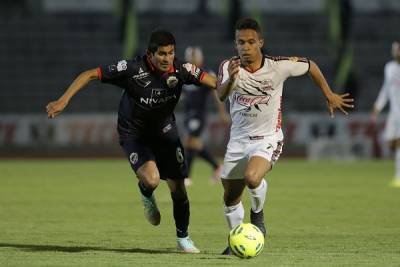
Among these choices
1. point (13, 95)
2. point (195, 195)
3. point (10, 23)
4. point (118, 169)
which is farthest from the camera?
point (10, 23)

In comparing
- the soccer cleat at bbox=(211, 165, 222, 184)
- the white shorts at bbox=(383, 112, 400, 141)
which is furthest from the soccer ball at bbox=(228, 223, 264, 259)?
the soccer cleat at bbox=(211, 165, 222, 184)

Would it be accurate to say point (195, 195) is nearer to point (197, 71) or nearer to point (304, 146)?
point (197, 71)

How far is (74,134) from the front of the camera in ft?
86.3

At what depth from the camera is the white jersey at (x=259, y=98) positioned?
8.88 meters

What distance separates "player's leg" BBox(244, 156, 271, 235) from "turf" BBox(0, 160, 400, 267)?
0.35 m

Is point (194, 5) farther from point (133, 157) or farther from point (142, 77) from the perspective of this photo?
point (142, 77)

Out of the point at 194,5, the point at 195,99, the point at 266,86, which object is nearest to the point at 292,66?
the point at 266,86

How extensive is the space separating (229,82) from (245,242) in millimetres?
1294

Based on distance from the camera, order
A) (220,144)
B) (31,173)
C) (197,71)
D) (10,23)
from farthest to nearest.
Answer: (10,23) < (220,144) < (31,173) < (197,71)

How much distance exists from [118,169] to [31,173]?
86.5 inches

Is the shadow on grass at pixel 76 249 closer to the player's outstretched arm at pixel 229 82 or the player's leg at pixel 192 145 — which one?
the player's outstretched arm at pixel 229 82

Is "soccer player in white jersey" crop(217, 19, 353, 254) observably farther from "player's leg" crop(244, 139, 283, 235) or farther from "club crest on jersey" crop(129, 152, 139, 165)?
"club crest on jersey" crop(129, 152, 139, 165)

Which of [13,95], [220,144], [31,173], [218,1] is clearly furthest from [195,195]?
[218,1]

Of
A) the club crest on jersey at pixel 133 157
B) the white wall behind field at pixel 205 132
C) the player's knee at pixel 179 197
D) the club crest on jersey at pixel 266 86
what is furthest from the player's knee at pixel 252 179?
the white wall behind field at pixel 205 132
